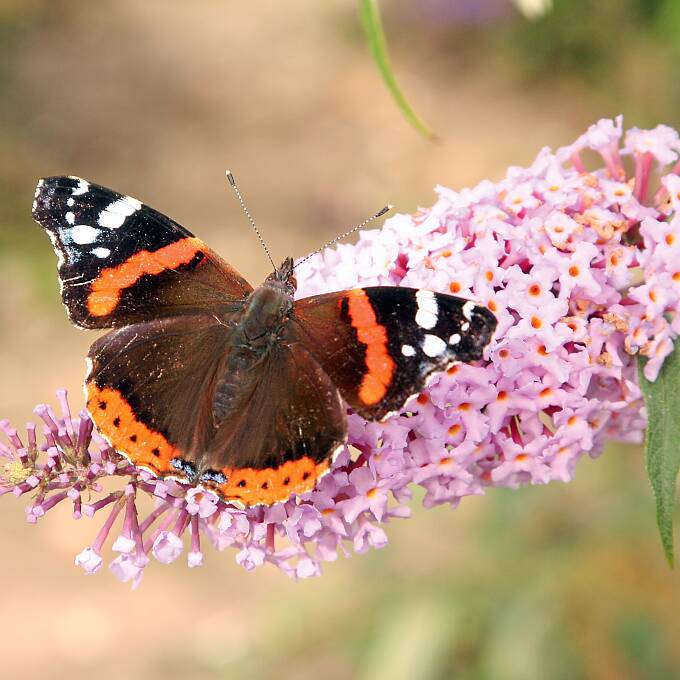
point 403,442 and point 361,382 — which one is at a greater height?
point 361,382

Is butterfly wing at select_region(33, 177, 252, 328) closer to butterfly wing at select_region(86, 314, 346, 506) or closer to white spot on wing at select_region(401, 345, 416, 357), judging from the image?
butterfly wing at select_region(86, 314, 346, 506)

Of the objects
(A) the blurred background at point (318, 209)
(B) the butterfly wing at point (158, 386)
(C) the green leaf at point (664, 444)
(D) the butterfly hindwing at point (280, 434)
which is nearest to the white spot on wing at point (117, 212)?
(B) the butterfly wing at point (158, 386)

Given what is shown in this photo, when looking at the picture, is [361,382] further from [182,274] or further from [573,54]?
[573,54]

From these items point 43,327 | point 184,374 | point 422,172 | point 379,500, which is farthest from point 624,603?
point 43,327

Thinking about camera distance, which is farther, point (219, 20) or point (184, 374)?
point (219, 20)

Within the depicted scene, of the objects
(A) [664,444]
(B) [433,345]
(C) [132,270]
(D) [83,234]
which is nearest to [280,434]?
(B) [433,345]

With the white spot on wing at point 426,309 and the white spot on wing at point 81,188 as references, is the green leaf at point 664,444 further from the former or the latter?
the white spot on wing at point 81,188
